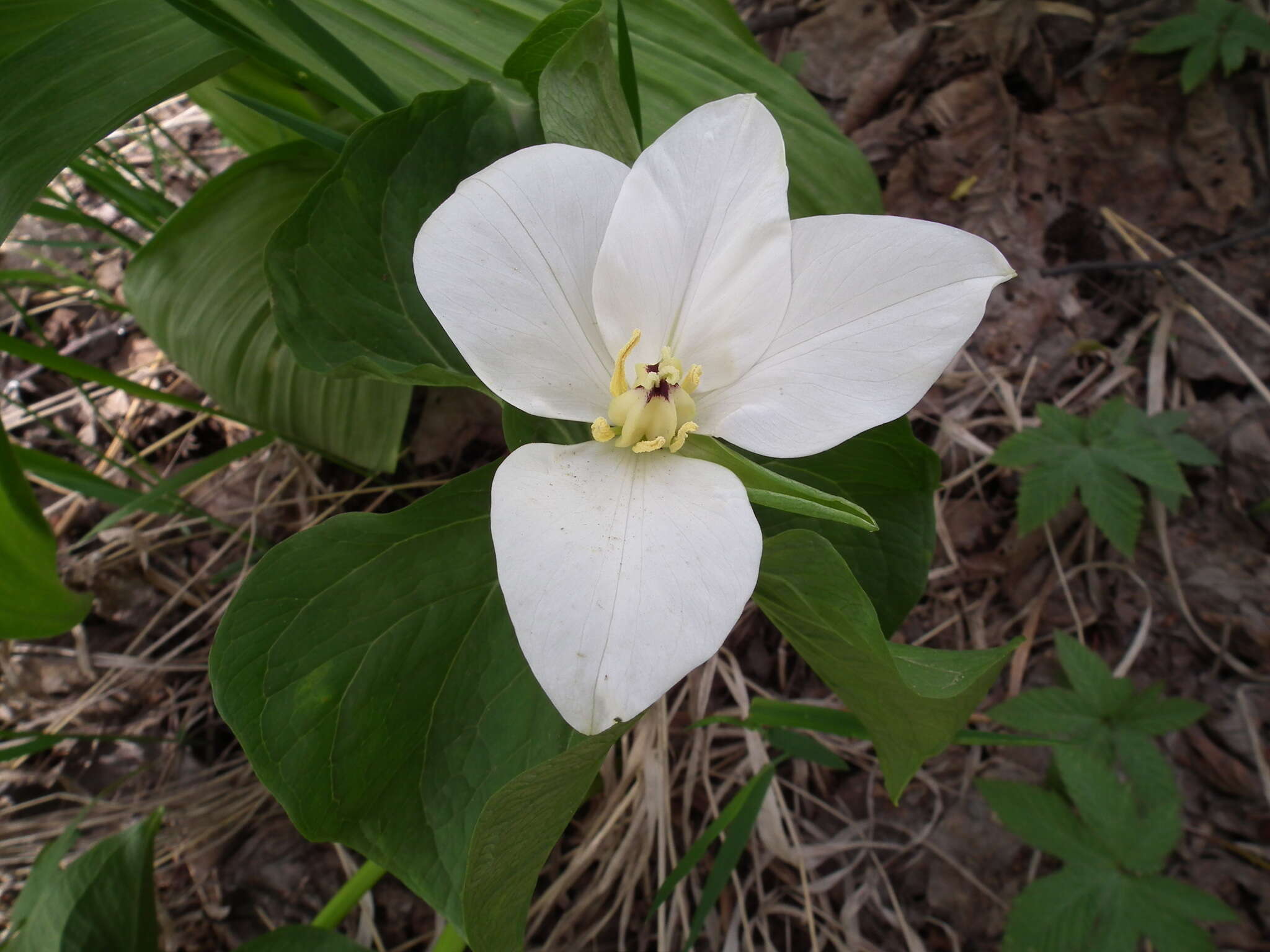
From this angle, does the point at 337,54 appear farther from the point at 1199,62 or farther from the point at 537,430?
the point at 1199,62

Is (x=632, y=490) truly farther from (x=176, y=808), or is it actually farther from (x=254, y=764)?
(x=176, y=808)

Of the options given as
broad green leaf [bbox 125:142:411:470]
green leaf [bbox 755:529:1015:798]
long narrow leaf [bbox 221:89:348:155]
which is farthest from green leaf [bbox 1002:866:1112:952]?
long narrow leaf [bbox 221:89:348:155]

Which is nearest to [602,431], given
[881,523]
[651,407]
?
[651,407]

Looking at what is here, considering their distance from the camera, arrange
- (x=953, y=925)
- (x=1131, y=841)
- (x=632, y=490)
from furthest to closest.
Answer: (x=953, y=925) < (x=1131, y=841) < (x=632, y=490)

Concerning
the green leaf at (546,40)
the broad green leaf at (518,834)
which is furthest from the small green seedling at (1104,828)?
the green leaf at (546,40)

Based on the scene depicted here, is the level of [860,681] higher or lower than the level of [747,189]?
lower

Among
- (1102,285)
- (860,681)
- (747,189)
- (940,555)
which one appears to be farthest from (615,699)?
(1102,285)

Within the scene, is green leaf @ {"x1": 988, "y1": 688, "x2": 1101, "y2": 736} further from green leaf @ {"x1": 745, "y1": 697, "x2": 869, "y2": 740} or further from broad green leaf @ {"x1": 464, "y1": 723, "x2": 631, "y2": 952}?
broad green leaf @ {"x1": 464, "y1": 723, "x2": 631, "y2": 952}

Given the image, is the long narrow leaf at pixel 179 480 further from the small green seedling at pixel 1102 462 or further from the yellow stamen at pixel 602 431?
the small green seedling at pixel 1102 462
